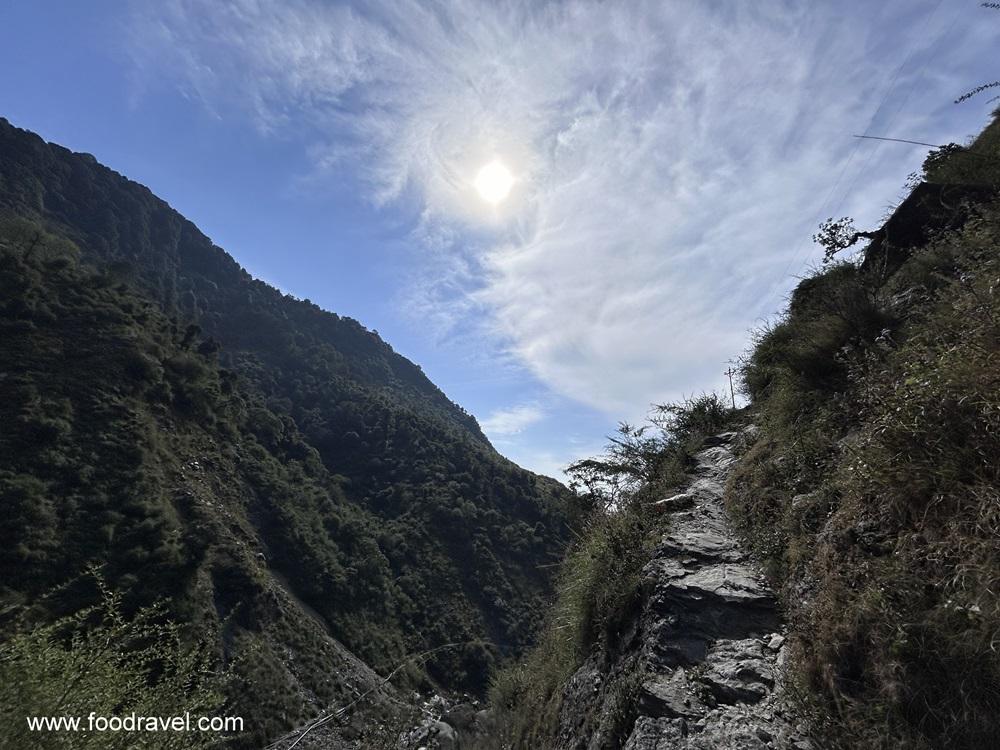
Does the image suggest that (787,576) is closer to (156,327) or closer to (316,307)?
(156,327)

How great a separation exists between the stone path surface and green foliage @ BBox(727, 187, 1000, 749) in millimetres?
300

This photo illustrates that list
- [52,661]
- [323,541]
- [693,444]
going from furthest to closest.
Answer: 1. [323,541]
2. [693,444]
3. [52,661]

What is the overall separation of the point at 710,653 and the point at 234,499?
5420 cm

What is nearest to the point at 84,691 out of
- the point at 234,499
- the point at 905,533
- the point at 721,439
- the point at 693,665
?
the point at 693,665

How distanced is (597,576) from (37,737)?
18.3 ft

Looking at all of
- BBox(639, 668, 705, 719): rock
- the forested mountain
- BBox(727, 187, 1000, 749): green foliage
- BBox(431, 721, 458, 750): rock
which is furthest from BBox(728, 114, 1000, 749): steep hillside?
BBox(431, 721, 458, 750): rock

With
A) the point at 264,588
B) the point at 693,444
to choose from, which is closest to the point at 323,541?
the point at 264,588

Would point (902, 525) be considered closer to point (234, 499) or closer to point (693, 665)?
point (693, 665)

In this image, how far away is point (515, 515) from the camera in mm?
78062

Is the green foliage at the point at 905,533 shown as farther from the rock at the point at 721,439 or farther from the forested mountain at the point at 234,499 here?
the forested mountain at the point at 234,499

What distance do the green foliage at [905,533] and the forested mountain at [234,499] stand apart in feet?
17.3

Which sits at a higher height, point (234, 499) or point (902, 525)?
point (234, 499)

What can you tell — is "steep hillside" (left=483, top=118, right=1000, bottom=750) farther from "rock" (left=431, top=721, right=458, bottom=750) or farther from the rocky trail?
"rock" (left=431, top=721, right=458, bottom=750)

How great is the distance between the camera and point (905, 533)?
9.23 ft
